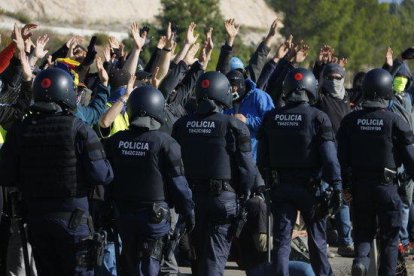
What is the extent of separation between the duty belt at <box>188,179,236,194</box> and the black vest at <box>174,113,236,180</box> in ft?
0.11

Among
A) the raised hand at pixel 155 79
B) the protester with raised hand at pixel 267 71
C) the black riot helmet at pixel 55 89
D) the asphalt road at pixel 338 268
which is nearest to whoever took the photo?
the black riot helmet at pixel 55 89

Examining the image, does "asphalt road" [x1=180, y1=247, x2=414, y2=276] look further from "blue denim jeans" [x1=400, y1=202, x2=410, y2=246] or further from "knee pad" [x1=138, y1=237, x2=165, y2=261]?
"knee pad" [x1=138, y1=237, x2=165, y2=261]

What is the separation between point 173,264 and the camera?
9977mm

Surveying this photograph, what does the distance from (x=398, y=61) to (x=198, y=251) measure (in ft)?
17.7

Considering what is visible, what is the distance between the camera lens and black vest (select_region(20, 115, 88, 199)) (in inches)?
325

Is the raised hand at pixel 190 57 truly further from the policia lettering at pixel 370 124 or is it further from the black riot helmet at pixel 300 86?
the policia lettering at pixel 370 124

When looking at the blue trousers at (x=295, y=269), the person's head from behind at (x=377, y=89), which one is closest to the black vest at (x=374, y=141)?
the person's head from behind at (x=377, y=89)

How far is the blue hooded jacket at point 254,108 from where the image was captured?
37.5 ft

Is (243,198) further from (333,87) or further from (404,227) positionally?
(404,227)

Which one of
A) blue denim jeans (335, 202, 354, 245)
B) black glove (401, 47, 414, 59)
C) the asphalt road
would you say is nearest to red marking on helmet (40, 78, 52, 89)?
the asphalt road

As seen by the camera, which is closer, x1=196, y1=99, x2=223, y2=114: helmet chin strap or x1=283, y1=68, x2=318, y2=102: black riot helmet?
x1=196, y1=99, x2=223, y2=114: helmet chin strap

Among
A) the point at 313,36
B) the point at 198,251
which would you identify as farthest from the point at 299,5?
the point at 198,251

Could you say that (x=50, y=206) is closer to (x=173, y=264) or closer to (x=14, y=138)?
(x=14, y=138)

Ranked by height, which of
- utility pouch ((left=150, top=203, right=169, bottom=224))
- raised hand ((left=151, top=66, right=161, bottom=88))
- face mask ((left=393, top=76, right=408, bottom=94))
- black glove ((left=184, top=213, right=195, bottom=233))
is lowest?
black glove ((left=184, top=213, right=195, bottom=233))
